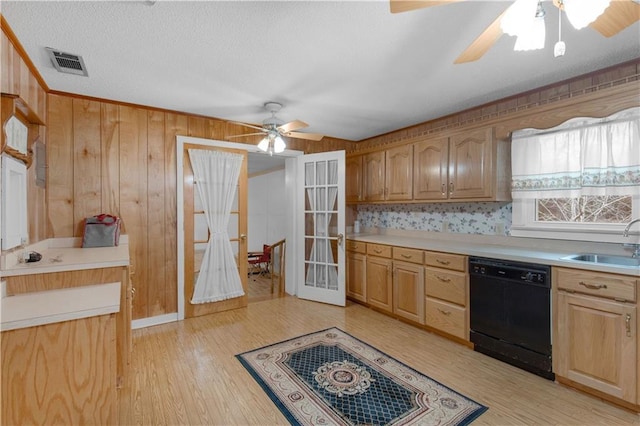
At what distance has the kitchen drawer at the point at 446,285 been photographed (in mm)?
2818

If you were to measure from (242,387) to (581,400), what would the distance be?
237cm

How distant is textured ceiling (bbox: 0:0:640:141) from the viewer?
5.65 ft

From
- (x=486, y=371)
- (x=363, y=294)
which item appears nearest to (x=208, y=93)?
(x=363, y=294)

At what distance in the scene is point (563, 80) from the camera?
2637 millimetres

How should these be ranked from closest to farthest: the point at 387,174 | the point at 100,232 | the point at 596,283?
the point at 596,283, the point at 100,232, the point at 387,174

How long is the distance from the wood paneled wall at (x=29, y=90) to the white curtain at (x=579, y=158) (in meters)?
3.98

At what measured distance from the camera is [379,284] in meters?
3.67

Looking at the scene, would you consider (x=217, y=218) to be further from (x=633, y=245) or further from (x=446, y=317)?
(x=633, y=245)

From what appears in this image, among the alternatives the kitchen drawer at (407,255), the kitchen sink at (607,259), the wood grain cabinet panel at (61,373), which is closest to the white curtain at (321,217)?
the kitchen drawer at (407,255)

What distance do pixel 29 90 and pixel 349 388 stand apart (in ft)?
10.9

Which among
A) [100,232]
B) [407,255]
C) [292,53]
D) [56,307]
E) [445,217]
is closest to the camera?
[56,307]

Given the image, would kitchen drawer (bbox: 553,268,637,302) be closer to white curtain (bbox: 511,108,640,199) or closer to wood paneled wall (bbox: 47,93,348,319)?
white curtain (bbox: 511,108,640,199)

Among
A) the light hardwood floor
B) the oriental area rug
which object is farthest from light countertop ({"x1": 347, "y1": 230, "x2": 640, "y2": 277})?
the oriental area rug

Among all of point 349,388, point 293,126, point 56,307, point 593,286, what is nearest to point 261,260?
point 293,126
